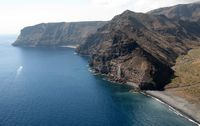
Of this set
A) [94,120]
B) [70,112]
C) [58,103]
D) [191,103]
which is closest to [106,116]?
[94,120]

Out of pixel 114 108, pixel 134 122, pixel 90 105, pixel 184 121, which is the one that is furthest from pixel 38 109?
pixel 184 121

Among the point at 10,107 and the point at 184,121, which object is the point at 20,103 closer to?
the point at 10,107

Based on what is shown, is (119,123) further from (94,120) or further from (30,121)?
(30,121)

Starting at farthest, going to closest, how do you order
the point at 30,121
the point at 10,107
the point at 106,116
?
1. the point at 10,107
2. the point at 106,116
3. the point at 30,121

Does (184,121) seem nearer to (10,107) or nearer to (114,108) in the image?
(114,108)

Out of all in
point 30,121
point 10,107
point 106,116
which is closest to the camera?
point 30,121

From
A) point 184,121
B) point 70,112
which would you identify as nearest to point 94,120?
point 70,112

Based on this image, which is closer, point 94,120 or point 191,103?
point 94,120

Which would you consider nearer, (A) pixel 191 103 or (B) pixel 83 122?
(B) pixel 83 122
